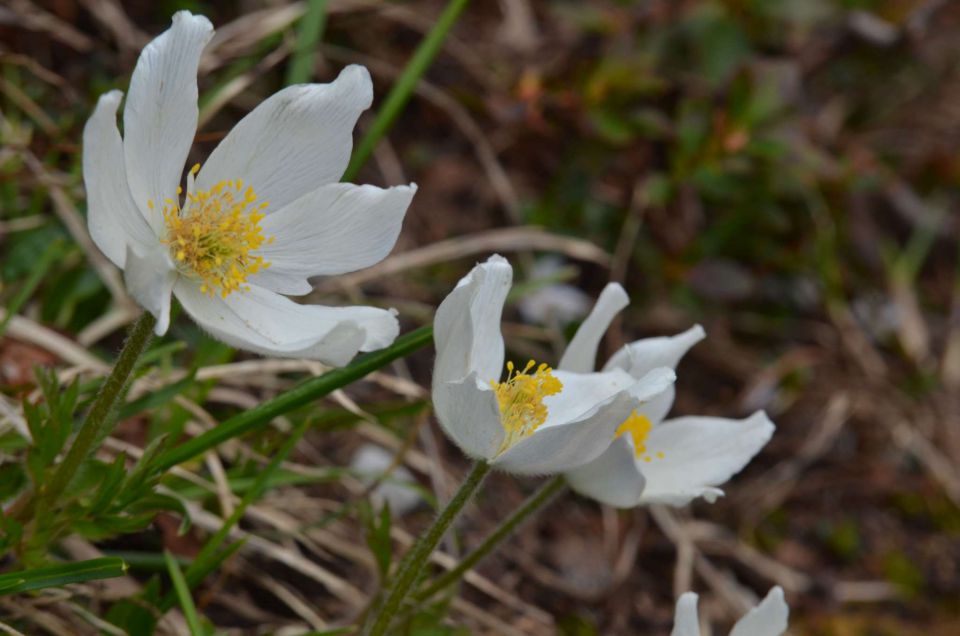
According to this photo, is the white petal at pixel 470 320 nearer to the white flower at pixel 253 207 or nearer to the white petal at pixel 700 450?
the white flower at pixel 253 207

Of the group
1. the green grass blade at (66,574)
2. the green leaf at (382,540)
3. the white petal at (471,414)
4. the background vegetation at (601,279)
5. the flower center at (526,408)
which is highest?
the white petal at (471,414)

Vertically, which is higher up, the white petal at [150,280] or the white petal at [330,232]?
the white petal at [150,280]

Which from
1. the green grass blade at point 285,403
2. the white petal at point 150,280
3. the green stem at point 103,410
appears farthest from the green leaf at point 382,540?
the white petal at point 150,280

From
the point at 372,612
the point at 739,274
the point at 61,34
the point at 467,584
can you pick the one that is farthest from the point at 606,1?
the point at 372,612

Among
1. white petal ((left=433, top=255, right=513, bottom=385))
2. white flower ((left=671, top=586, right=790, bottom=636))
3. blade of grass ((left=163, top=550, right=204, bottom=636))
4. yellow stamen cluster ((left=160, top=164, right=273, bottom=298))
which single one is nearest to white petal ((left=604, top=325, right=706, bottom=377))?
white petal ((left=433, top=255, right=513, bottom=385))

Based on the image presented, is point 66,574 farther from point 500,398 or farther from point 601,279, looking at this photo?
point 601,279

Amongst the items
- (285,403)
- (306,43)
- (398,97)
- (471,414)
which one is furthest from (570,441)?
(306,43)
